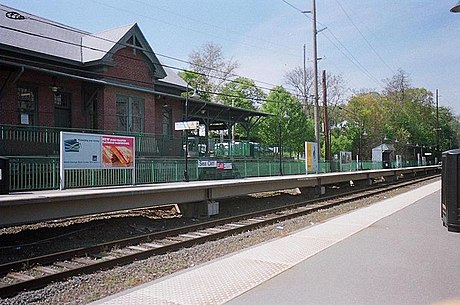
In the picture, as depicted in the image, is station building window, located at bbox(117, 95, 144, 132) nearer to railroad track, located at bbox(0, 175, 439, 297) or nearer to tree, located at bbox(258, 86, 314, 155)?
railroad track, located at bbox(0, 175, 439, 297)

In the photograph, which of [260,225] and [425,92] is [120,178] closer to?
[260,225]

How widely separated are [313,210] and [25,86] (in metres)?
13.5

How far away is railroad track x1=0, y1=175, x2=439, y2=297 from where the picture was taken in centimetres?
807

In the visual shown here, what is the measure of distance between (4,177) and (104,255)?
386 cm

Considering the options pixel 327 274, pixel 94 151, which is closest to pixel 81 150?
pixel 94 151

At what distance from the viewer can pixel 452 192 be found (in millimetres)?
5316

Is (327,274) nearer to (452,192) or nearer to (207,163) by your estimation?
(452,192)

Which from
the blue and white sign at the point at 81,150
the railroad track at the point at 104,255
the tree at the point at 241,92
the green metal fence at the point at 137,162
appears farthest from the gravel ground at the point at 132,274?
the tree at the point at 241,92

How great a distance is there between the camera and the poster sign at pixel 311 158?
30.0 m

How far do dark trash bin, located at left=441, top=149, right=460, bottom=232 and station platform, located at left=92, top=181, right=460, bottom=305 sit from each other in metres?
1.21

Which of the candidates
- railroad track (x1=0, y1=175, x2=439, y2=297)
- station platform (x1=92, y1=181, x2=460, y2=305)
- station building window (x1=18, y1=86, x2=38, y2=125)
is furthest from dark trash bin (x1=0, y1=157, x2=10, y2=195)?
station building window (x1=18, y1=86, x2=38, y2=125)

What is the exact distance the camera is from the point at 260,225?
1491 centimetres

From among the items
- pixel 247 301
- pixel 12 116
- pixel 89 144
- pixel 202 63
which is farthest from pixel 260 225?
pixel 202 63

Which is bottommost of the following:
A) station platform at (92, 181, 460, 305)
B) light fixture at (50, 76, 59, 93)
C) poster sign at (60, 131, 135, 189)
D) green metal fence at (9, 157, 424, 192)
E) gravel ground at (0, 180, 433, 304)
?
gravel ground at (0, 180, 433, 304)
